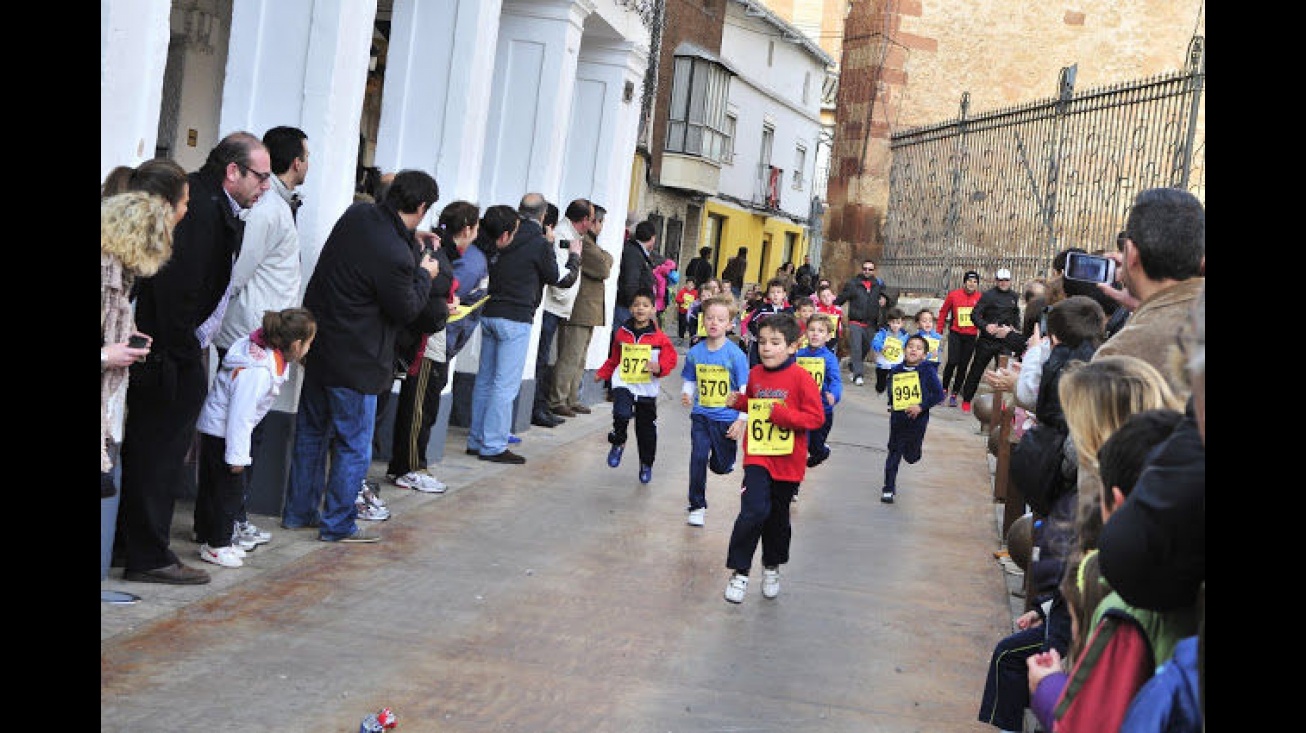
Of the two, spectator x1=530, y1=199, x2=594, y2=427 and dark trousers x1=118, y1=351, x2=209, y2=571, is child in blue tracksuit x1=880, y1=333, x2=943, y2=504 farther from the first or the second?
dark trousers x1=118, y1=351, x2=209, y2=571

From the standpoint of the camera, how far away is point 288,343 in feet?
24.1

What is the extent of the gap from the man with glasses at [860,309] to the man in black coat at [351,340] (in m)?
15.8

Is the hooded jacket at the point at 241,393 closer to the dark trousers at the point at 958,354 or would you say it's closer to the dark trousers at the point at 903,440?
the dark trousers at the point at 903,440

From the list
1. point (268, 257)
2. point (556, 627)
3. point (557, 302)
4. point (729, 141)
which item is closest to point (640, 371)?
point (557, 302)

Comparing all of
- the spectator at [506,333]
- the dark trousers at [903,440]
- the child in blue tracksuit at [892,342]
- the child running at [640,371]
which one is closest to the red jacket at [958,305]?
the child in blue tracksuit at [892,342]

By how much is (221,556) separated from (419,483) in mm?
2734

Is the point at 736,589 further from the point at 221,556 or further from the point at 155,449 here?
the point at 155,449

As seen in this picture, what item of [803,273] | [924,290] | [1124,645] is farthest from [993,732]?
[803,273]

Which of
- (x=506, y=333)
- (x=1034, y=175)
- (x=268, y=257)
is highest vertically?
(x=1034, y=175)

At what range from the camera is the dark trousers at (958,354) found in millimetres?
20125

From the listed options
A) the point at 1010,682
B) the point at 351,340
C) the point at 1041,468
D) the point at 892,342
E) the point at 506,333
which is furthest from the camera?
the point at 892,342

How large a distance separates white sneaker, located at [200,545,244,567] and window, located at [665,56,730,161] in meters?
32.9

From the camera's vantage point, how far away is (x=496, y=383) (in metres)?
11.5
